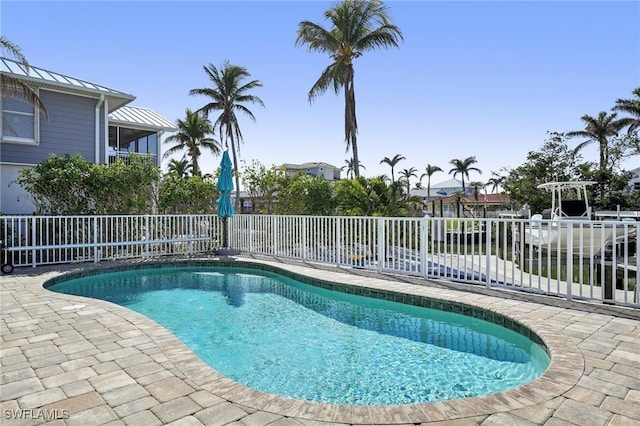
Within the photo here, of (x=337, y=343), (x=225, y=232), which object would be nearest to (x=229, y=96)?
(x=225, y=232)

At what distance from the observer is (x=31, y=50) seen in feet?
34.1

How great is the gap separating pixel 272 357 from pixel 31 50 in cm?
1157

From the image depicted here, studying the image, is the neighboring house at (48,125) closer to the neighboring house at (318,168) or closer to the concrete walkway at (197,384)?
the concrete walkway at (197,384)

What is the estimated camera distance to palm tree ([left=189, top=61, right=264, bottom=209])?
22812mm

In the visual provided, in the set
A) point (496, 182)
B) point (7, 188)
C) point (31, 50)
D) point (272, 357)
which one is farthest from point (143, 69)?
point (496, 182)

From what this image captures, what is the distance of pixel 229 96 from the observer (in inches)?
904

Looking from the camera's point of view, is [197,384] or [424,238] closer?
[197,384]

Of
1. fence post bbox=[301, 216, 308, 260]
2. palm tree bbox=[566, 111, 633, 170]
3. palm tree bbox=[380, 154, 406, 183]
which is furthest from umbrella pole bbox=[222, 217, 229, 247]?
palm tree bbox=[380, 154, 406, 183]

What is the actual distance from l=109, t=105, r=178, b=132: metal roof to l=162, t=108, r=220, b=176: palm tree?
819 cm

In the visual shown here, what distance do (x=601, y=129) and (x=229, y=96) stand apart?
26051mm

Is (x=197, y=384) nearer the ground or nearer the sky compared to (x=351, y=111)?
nearer the ground
